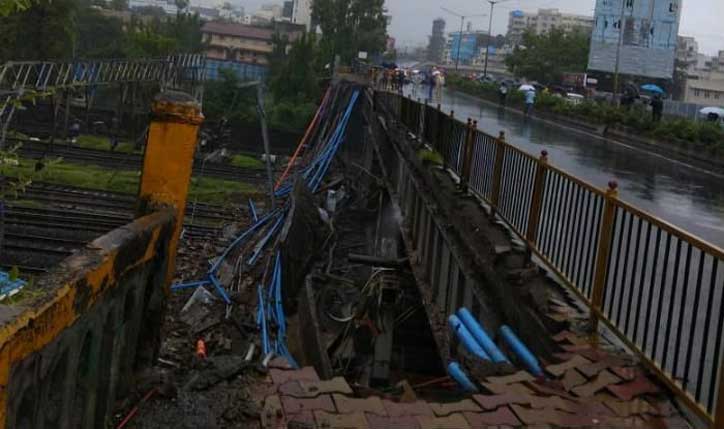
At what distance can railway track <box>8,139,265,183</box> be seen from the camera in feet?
102

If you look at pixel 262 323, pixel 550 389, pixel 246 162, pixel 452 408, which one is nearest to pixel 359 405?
pixel 452 408

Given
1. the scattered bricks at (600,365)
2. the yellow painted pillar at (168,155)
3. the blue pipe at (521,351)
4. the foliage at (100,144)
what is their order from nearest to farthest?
the scattered bricks at (600,365) < the yellow painted pillar at (168,155) < the blue pipe at (521,351) < the foliage at (100,144)

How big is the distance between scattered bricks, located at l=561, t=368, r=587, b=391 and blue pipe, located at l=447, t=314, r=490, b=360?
1283 millimetres

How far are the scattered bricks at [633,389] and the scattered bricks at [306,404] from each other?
171 cm

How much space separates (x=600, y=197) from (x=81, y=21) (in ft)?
246

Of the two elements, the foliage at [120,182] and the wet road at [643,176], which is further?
the foliage at [120,182]

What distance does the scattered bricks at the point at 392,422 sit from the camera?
4.18 metres

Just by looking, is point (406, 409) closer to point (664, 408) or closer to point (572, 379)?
point (572, 379)

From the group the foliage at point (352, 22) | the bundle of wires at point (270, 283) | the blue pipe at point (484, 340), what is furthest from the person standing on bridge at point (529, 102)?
the foliage at point (352, 22)

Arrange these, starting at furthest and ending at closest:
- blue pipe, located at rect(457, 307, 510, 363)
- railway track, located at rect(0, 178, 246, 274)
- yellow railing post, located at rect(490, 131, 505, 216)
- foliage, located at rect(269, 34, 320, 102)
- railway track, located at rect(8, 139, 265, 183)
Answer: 1. foliage, located at rect(269, 34, 320, 102)
2. railway track, located at rect(8, 139, 265, 183)
3. railway track, located at rect(0, 178, 246, 274)
4. yellow railing post, located at rect(490, 131, 505, 216)
5. blue pipe, located at rect(457, 307, 510, 363)

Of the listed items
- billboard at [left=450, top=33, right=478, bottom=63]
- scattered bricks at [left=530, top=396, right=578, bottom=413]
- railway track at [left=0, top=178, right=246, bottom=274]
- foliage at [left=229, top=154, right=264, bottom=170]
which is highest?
billboard at [left=450, top=33, right=478, bottom=63]

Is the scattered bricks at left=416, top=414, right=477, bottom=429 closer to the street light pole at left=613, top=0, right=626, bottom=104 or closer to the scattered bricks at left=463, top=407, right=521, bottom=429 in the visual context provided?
the scattered bricks at left=463, top=407, right=521, bottom=429

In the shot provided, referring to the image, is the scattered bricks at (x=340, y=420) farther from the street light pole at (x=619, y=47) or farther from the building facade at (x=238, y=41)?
the building facade at (x=238, y=41)

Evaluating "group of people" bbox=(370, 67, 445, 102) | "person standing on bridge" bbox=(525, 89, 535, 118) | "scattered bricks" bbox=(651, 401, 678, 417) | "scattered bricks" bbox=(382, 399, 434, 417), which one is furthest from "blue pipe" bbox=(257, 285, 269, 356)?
"person standing on bridge" bbox=(525, 89, 535, 118)
